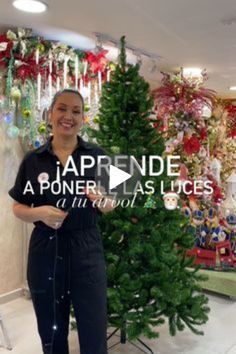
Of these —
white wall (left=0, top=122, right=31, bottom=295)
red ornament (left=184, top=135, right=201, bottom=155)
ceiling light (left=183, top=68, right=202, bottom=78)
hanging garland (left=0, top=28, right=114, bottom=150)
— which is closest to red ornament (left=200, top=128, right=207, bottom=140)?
red ornament (left=184, top=135, right=201, bottom=155)

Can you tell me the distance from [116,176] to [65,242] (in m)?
0.47

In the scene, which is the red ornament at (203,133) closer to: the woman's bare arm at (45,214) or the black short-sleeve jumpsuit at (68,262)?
the black short-sleeve jumpsuit at (68,262)

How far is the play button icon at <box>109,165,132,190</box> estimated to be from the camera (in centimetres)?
188

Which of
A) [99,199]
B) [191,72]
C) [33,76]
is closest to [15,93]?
[33,76]

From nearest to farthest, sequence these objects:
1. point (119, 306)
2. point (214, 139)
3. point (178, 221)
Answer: point (119, 306) → point (178, 221) → point (214, 139)

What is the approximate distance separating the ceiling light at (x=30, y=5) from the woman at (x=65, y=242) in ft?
2.68

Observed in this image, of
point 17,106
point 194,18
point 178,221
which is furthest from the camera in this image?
point 17,106

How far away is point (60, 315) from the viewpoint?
170cm

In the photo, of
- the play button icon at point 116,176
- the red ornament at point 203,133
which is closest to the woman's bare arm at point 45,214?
the play button icon at point 116,176

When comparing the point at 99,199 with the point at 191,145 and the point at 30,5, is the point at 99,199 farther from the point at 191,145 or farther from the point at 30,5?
the point at 191,145

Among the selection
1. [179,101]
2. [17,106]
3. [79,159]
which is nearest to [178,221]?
[79,159]

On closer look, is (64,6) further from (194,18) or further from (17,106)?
(17,106)

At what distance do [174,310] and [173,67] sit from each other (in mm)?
2470

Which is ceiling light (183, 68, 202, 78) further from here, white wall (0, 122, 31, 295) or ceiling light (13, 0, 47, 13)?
ceiling light (13, 0, 47, 13)
